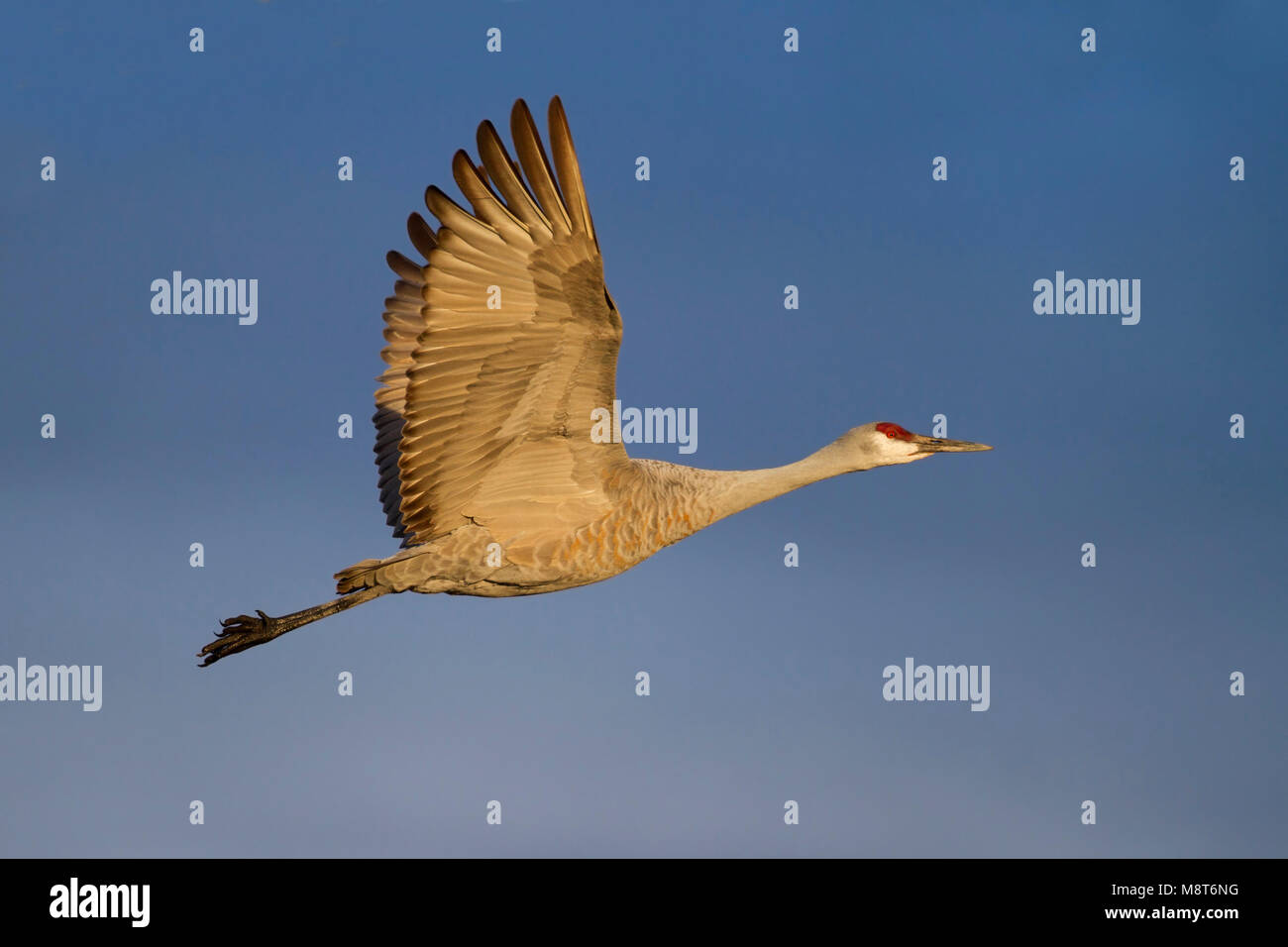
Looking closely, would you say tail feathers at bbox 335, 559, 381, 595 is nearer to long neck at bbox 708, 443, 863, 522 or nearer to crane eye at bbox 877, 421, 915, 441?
long neck at bbox 708, 443, 863, 522

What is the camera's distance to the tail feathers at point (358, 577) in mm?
12961

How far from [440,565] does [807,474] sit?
3.96 meters

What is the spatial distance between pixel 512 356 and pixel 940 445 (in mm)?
5096

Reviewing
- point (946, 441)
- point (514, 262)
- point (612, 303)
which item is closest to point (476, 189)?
point (514, 262)

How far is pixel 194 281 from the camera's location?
662 inches

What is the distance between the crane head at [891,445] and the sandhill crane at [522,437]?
0.05ft

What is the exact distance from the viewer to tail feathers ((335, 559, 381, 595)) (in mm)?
12961

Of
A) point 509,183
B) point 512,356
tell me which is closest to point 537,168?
point 509,183

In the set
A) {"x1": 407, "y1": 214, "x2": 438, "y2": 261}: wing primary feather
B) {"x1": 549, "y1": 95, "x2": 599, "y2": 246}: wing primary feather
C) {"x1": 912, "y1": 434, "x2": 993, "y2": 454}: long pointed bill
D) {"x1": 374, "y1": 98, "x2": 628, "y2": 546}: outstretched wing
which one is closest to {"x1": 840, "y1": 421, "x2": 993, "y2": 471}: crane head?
{"x1": 912, "y1": 434, "x2": 993, "y2": 454}: long pointed bill

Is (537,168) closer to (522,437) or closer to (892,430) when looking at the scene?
(522,437)

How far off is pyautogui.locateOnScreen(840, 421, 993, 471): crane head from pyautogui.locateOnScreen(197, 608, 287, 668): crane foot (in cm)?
607

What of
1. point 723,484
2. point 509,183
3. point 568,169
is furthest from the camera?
point 723,484

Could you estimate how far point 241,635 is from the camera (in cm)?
1328

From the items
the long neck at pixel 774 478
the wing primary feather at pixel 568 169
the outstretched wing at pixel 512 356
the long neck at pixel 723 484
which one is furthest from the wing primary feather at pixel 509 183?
the long neck at pixel 774 478
